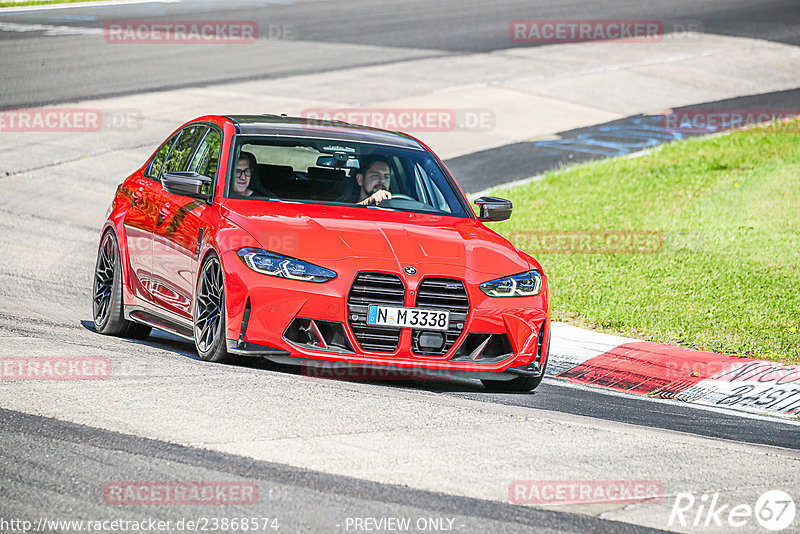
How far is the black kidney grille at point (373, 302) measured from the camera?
23.5 feet

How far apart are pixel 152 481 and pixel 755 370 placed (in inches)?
213

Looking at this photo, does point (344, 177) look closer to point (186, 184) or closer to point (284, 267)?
point (186, 184)

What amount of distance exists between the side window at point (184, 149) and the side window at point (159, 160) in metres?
0.09

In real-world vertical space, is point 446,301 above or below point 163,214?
below

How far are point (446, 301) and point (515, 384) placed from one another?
1.01 m

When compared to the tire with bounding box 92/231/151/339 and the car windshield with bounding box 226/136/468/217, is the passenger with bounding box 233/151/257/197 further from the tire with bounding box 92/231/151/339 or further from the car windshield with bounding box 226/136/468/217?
the tire with bounding box 92/231/151/339

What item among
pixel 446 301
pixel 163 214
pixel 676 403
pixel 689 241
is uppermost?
pixel 163 214

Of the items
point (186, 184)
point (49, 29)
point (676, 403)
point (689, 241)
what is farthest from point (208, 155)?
point (49, 29)

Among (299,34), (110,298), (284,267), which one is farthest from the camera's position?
(299,34)

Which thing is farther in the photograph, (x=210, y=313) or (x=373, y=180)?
(x=373, y=180)

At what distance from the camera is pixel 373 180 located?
28.0 ft

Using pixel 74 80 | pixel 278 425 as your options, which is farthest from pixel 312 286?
pixel 74 80

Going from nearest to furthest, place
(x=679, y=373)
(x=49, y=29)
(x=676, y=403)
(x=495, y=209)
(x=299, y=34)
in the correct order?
(x=676, y=403), (x=495, y=209), (x=679, y=373), (x=49, y=29), (x=299, y=34)

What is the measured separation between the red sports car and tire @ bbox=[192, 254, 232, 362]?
0.01m
